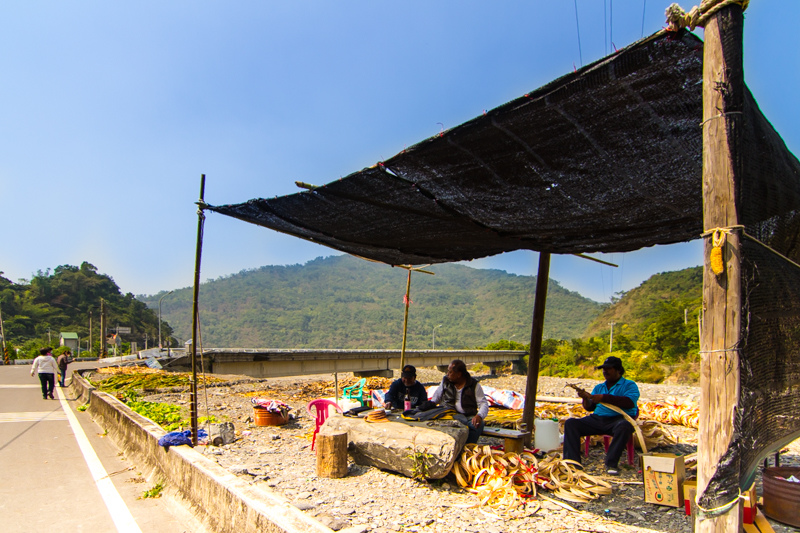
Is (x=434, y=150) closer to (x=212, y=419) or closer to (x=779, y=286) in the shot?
(x=779, y=286)

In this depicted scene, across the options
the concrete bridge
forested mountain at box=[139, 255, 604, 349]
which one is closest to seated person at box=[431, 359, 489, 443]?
the concrete bridge

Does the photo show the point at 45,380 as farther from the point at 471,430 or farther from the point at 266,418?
the point at 471,430

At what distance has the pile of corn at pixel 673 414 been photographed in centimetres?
856

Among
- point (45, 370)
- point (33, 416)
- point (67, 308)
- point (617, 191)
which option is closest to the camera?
point (617, 191)

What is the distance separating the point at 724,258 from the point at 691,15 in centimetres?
138

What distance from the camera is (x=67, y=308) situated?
88.3 m

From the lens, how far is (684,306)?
115 ft

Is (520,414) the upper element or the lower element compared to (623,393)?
lower

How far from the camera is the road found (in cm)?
446

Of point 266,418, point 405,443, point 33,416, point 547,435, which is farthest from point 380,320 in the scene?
point 405,443

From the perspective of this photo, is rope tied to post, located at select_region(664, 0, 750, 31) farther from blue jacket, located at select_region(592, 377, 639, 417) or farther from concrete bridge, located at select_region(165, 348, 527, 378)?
concrete bridge, located at select_region(165, 348, 527, 378)

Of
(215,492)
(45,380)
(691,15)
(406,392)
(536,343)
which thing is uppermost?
(691,15)

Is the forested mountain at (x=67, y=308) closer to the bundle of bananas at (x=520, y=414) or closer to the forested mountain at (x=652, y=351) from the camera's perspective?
the forested mountain at (x=652, y=351)

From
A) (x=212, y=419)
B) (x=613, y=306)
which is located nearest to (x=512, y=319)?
(x=613, y=306)
